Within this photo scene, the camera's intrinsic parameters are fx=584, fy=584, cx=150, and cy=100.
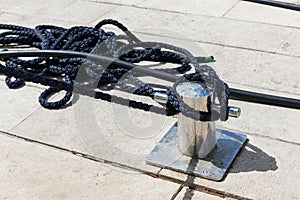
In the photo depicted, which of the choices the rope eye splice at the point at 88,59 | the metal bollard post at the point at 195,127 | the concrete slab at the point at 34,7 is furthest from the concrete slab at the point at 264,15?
the metal bollard post at the point at 195,127

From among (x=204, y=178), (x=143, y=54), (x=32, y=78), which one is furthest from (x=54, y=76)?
(x=204, y=178)

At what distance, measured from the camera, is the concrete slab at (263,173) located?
2.36m

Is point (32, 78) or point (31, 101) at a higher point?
point (32, 78)

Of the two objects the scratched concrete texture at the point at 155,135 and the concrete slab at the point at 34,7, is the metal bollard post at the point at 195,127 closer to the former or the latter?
the scratched concrete texture at the point at 155,135

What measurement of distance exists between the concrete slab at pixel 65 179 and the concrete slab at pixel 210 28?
1.44 meters

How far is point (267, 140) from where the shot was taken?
269 cm

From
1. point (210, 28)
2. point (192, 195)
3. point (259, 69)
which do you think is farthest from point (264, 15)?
point (192, 195)

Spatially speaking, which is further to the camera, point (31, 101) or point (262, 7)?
point (262, 7)

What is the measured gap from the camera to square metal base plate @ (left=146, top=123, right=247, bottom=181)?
8.13ft

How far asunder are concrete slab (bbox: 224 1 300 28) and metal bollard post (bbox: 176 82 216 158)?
1.67 m

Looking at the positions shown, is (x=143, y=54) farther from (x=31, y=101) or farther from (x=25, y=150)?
(x=25, y=150)

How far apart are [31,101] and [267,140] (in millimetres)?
1266

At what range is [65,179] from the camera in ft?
8.20

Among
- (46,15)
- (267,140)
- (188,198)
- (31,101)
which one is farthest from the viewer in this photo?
(46,15)
